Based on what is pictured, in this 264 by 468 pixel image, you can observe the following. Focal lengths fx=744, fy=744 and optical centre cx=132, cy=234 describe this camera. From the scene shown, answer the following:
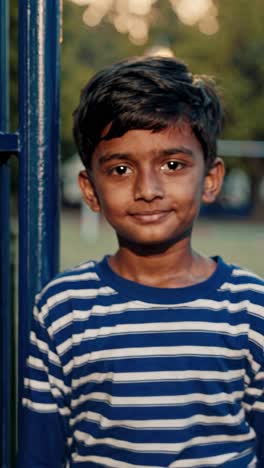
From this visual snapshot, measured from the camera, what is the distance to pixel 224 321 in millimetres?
1721

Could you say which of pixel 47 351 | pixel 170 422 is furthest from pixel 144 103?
pixel 170 422

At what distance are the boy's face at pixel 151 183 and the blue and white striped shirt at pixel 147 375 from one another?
14cm

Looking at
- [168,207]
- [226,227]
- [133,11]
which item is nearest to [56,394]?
[168,207]

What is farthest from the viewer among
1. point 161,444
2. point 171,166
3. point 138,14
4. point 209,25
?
point 138,14

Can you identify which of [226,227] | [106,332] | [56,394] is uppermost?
[106,332]

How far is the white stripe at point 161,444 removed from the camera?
1.66m

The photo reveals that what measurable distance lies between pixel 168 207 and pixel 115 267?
0.78 feet

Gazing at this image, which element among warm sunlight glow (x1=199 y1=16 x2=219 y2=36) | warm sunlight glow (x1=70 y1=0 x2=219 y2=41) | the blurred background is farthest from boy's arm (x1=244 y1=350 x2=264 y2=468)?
warm sunlight glow (x1=70 y1=0 x2=219 y2=41)

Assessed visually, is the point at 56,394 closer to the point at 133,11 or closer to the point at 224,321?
the point at 224,321

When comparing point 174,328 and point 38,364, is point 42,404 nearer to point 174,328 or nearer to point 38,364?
point 38,364

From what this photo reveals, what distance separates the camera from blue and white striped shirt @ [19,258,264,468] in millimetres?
1683

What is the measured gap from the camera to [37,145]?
5.98 feet

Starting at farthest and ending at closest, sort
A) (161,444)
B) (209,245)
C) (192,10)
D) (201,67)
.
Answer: (192,10) < (201,67) < (209,245) < (161,444)

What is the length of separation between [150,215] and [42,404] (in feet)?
1.68
